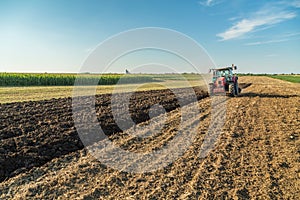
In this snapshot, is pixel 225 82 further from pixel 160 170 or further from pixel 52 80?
pixel 52 80

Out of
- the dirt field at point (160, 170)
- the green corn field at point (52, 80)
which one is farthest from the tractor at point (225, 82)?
the green corn field at point (52, 80)

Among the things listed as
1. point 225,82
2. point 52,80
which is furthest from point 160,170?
point 52,80

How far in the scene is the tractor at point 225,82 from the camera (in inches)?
653

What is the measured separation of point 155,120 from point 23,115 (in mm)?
4829

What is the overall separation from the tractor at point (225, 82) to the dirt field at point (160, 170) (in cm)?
729

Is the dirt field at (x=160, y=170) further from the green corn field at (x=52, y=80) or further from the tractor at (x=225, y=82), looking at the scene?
the green corn field at (x=52, y=80)

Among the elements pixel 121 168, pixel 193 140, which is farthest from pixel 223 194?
pixel 193 140

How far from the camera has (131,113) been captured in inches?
448

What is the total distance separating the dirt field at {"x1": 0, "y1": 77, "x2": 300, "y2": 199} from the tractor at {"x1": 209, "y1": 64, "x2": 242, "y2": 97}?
729 cm

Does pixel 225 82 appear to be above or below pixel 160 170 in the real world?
above

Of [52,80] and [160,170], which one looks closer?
[160,170]

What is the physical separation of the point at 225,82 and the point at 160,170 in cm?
1218

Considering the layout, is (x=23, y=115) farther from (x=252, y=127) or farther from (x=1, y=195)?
(x=252, y=127)

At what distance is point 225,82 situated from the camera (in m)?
16.6
